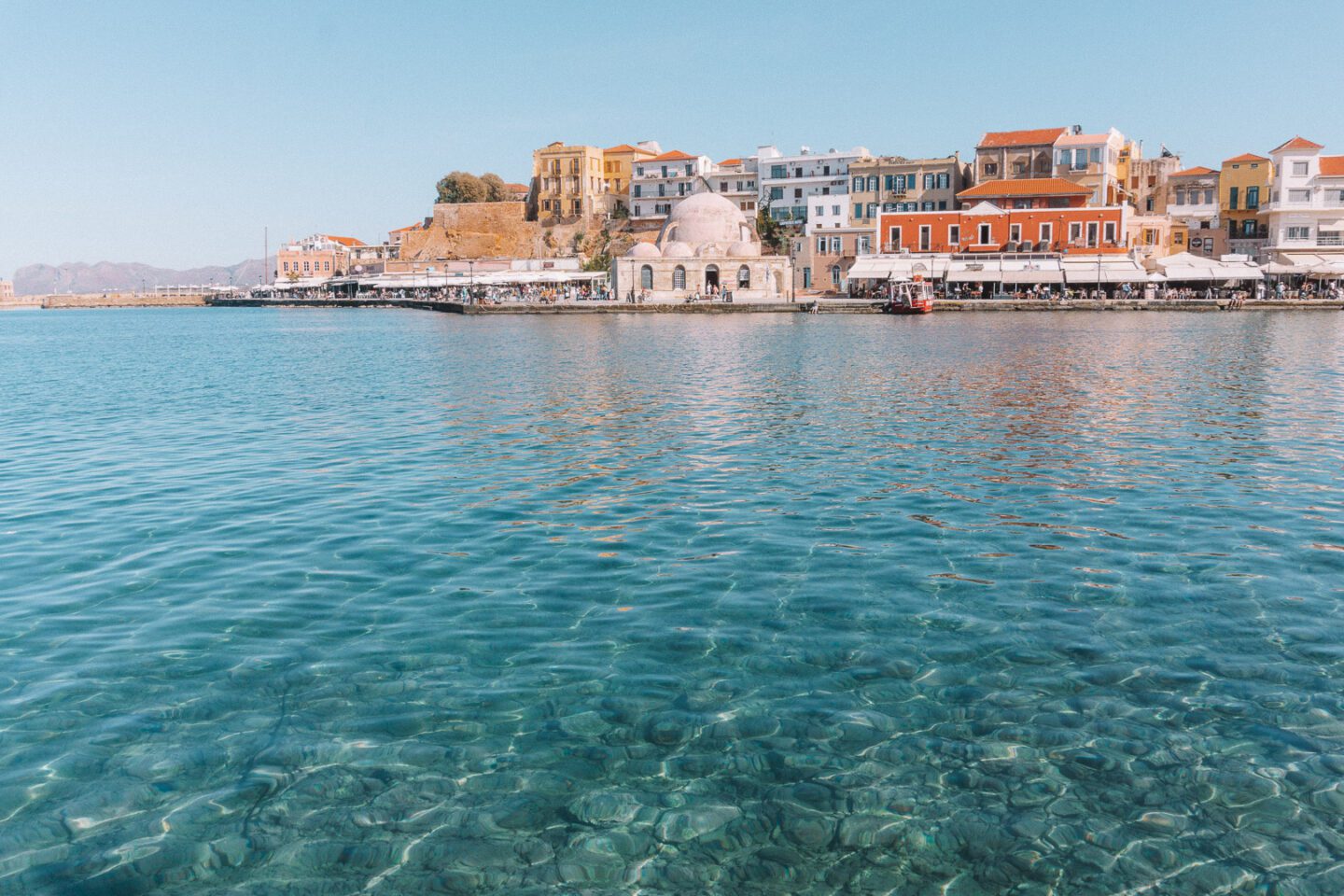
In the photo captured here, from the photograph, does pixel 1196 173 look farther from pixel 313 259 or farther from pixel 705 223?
pixel 313 259

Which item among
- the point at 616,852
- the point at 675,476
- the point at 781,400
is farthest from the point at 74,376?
the point at 616,852

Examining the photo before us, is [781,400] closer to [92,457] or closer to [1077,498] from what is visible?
[1077,498]

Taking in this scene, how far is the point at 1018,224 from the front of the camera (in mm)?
63625

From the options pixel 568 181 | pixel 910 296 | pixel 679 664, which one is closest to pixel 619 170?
pixel 568 181

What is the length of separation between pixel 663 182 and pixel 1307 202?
168 feet

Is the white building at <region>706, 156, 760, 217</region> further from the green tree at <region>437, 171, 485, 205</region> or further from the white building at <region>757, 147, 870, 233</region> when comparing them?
the green tree at <region>437, 171, 485, 205</region>

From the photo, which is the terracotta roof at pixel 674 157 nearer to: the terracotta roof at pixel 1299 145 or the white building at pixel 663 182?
the white building at pixel 663 182

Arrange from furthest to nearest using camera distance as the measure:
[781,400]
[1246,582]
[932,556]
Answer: [781,400]
[932,556]
[1246,582]

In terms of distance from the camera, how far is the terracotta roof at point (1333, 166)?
6600cm

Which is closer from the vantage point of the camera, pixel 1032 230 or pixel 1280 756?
pixel 1280 756

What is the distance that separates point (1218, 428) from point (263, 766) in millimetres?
15907

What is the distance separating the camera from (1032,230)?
63.5m

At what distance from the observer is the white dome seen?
72.4 meters

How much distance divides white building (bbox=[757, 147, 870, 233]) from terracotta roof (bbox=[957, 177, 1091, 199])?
15404mm
